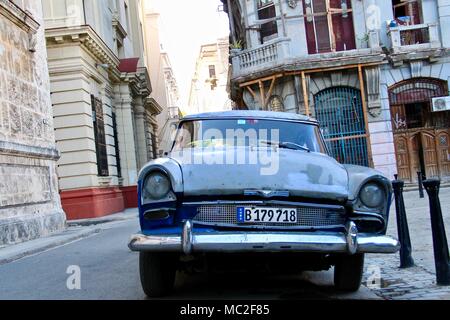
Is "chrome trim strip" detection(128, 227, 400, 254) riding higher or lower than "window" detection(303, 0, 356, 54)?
lower

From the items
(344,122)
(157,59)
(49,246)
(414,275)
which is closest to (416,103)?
(344,122)

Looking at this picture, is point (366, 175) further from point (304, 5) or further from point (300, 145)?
point (304, 5)

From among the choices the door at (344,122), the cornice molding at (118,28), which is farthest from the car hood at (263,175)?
the cornice molding at (118,28)

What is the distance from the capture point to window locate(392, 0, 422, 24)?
2041 cm

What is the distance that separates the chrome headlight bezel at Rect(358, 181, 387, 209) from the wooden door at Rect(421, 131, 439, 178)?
16667mm

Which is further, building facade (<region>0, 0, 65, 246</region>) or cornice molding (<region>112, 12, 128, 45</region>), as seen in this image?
cornice molding (<region>112, 12, 128, 45</region>)

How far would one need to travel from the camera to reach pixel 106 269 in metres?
6.77

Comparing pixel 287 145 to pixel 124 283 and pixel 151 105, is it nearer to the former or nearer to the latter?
pixel 124 283

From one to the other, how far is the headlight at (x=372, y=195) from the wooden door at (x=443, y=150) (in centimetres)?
1680

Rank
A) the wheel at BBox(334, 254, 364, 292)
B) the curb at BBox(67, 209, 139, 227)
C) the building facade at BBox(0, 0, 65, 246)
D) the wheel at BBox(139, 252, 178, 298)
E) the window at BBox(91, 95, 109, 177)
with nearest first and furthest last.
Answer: the wheel at BBox(139, 252, 178, 298) < the wheel at BBox(334, 254, 364, 292) < the building facade at BBox(0, 0, 65, 246) < the curb at BBox(67, 209, 139, 227) < the window at BBox(91, 95, 109, 177)

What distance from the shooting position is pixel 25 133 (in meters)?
A: 12.4

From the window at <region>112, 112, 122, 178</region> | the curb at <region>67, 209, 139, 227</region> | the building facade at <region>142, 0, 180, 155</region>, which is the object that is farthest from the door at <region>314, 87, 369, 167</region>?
the building facade at <region>142, 0, 180, 155</region>

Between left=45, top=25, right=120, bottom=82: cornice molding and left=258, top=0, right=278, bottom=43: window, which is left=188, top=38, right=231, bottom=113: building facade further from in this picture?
left=45, top=25, right=120, bottom=82: cornice molding

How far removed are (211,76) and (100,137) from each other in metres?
51.5
